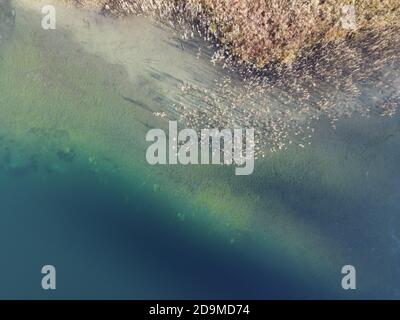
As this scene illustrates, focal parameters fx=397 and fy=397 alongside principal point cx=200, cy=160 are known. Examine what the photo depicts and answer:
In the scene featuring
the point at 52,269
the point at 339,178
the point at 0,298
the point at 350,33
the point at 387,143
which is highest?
the point at 350,33

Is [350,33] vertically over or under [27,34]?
under

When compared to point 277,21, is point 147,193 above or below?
below

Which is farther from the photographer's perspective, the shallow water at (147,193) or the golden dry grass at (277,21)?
the shallow water at (147,193)

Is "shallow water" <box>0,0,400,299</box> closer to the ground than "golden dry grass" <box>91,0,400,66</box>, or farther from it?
closer to the ground

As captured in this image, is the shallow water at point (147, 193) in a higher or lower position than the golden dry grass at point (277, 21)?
lower

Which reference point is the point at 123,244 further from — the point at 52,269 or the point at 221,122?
the point at 221,122

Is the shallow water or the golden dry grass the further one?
the shallow water

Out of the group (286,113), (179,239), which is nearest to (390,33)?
(286,113)

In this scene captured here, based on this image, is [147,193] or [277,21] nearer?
[277,21]
